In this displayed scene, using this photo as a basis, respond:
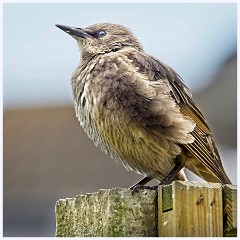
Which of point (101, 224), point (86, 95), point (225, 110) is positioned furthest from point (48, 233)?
point (101, 224)

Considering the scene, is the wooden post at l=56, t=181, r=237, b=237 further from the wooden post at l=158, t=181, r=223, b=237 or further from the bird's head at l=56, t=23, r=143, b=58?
the bird's head at l=56, t=23, r=143, b=58

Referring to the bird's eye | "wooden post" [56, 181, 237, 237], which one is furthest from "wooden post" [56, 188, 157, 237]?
the bird's eye

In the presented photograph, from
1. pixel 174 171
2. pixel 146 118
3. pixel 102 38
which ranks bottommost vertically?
pixel 174 171

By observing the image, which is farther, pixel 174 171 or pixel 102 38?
pixel 102 38

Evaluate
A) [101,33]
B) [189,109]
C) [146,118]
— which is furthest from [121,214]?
[101,33]

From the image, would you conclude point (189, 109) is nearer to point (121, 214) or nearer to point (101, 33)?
point (101, 33)

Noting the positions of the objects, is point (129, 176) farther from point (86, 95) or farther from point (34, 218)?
point (86, 95)

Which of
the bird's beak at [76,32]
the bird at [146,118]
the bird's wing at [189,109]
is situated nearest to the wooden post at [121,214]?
the bird at [146,118]
